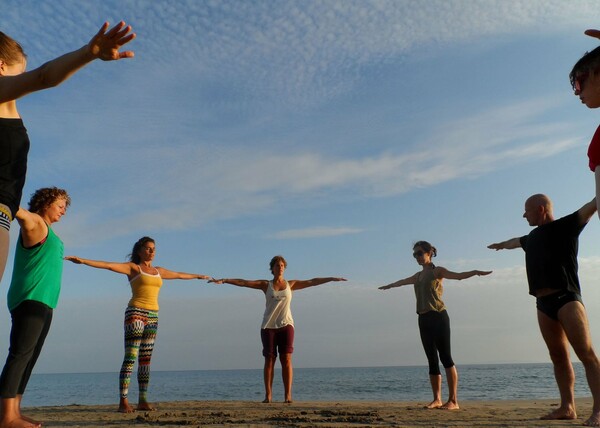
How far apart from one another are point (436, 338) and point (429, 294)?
727 mm

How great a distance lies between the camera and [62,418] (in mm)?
6590

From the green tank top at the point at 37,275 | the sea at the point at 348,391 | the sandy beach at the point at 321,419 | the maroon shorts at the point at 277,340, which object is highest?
the green tank top at the point at 37,275

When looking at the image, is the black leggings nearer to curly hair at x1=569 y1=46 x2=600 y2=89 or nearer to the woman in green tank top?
the woman in green tank top

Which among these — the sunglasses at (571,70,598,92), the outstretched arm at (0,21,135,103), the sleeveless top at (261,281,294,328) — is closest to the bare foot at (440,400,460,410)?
the sleeveless top at (261,281,294,328)

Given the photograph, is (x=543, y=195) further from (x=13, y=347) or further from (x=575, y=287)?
(x=13, y=347)

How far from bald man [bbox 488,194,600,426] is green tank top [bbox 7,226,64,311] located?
5.58 metres

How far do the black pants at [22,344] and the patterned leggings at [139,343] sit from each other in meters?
2.61

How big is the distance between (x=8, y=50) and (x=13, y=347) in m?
2.94

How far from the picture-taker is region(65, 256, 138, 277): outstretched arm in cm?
706

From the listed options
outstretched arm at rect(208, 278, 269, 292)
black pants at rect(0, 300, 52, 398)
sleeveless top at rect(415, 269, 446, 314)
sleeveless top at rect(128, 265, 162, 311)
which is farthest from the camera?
outstretched arm at rect(208, 278, 269, 292)

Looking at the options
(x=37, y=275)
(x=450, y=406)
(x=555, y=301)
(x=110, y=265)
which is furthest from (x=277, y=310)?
(x=37, y=275)

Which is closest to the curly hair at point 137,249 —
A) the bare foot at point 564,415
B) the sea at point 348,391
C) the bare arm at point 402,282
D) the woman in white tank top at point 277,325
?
the woman in white tank top at point 277,325

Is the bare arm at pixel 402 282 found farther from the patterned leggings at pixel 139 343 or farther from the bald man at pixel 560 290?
the patterned leggings at pixel 139 343

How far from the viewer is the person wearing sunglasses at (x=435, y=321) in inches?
319
